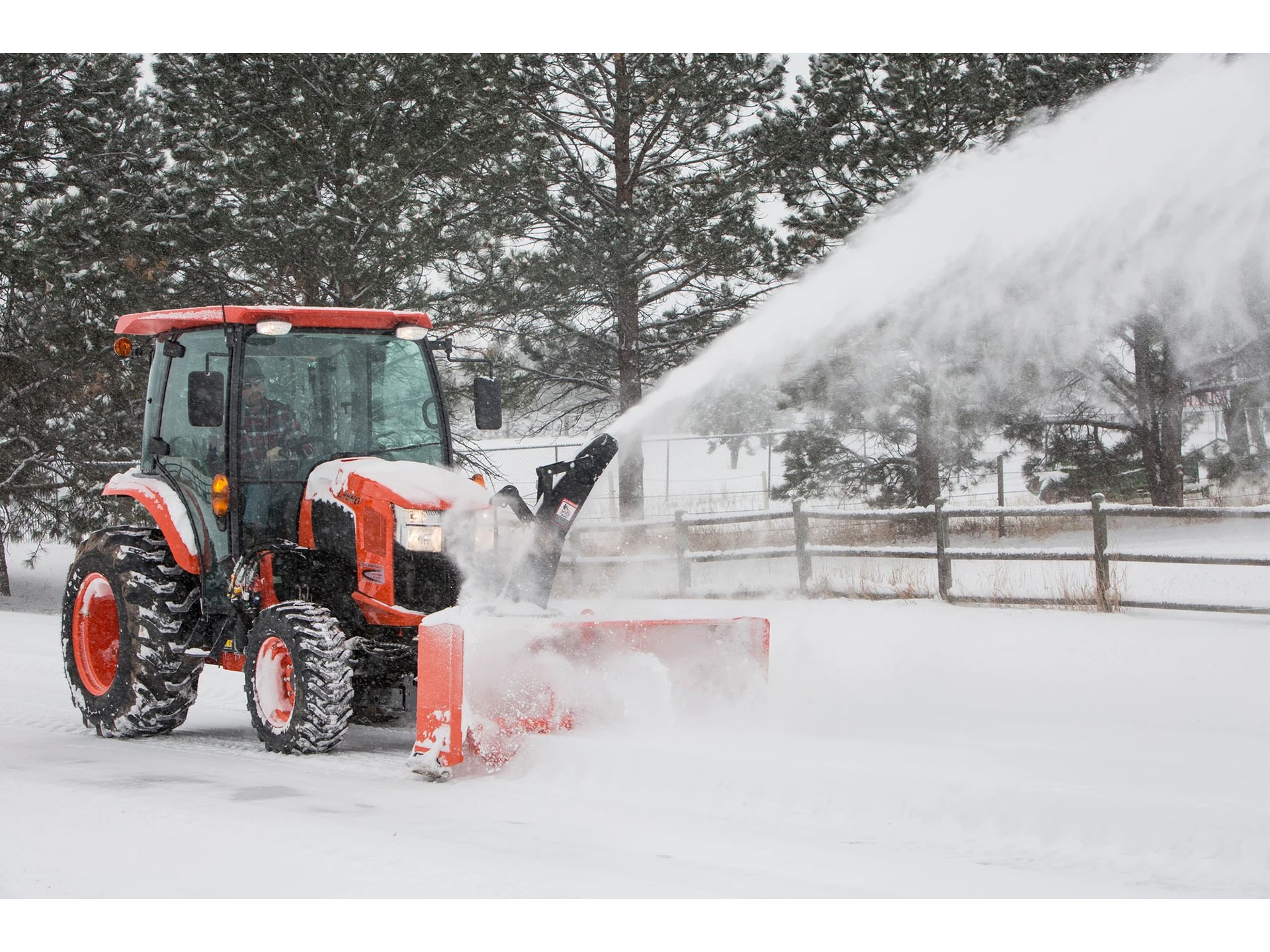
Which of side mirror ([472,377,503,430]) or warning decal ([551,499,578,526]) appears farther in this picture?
side mirror ([472,377,503,430])

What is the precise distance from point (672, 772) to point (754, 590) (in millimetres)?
8878

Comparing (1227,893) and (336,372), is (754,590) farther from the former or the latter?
(1227,893)

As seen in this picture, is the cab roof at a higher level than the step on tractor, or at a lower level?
higher

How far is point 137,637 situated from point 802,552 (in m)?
7.81

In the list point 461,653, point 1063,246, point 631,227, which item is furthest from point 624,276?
point 461,653

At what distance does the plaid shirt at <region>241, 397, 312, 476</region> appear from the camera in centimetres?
630

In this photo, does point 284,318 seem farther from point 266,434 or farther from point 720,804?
point 720,804

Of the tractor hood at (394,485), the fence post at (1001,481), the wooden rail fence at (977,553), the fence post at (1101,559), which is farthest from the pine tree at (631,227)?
the tractor hood at (394,485)

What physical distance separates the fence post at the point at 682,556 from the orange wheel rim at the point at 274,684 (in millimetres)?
8151

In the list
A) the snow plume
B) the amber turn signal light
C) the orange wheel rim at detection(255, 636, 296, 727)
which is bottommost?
the orange wheel rim at detection(255, 636, 296, 727)

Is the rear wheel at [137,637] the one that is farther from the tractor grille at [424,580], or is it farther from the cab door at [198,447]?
the tractor grille at [424,580]

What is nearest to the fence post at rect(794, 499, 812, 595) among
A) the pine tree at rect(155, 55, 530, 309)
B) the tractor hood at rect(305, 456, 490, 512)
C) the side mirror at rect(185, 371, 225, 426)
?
the pine tree at rect(155, 55, 530, 309)

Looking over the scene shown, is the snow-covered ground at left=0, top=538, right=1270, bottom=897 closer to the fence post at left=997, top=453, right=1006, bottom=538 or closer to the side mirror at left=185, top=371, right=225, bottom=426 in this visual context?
the side mirror at left=185, top=371, right=225, bottom=426

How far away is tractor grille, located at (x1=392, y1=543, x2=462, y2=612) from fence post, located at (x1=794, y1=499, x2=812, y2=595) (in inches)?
290
